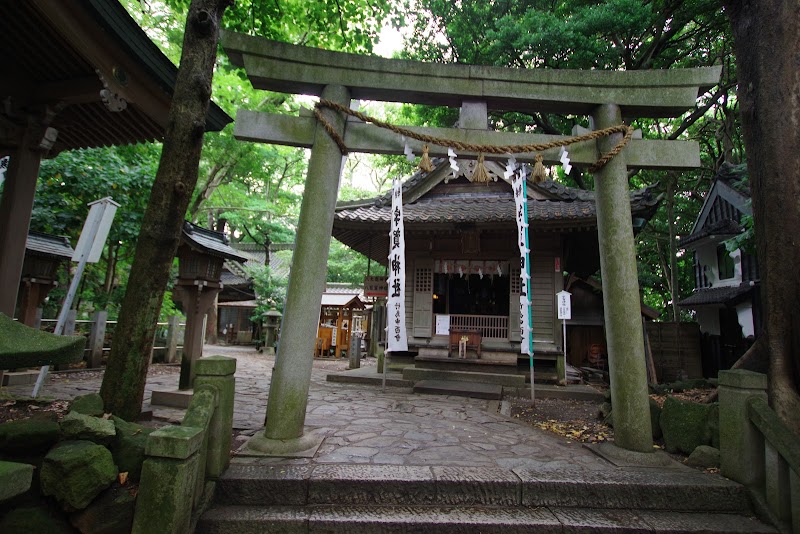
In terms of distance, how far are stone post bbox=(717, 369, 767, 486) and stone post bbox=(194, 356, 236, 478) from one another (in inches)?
186

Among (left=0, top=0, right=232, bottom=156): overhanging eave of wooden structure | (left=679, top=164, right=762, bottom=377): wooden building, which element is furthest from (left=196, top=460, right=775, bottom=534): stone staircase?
(left=679, top=164, right=762, bottom=377): wooden building

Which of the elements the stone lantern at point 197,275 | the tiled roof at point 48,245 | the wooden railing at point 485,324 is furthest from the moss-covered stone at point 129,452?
the tiled roof at point 48,245

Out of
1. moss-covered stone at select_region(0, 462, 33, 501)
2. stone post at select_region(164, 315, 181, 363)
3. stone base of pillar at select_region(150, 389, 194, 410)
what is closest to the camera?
moss-covered stone at select_region(0, 462, 33, 501)

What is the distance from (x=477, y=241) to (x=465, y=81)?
658 cm

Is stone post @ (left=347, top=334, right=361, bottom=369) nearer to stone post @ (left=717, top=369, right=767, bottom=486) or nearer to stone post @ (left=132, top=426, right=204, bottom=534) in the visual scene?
stone post @ (left=717, top=369, right=767, bottom=486)

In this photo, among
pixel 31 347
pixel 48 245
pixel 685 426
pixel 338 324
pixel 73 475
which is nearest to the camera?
pixel 31 347

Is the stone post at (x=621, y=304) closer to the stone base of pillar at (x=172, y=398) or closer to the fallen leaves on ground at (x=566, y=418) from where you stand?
the fallen leaves on ground at (x=566, y=418)

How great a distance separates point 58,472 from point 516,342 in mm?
10099

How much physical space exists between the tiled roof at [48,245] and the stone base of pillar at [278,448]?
9.48 m

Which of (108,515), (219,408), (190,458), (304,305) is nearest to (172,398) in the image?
(219,408)

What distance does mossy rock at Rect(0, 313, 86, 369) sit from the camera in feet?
6.96

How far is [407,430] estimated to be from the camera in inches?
222

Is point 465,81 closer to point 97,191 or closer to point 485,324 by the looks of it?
point 485,324


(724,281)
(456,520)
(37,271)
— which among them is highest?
(724,281)
